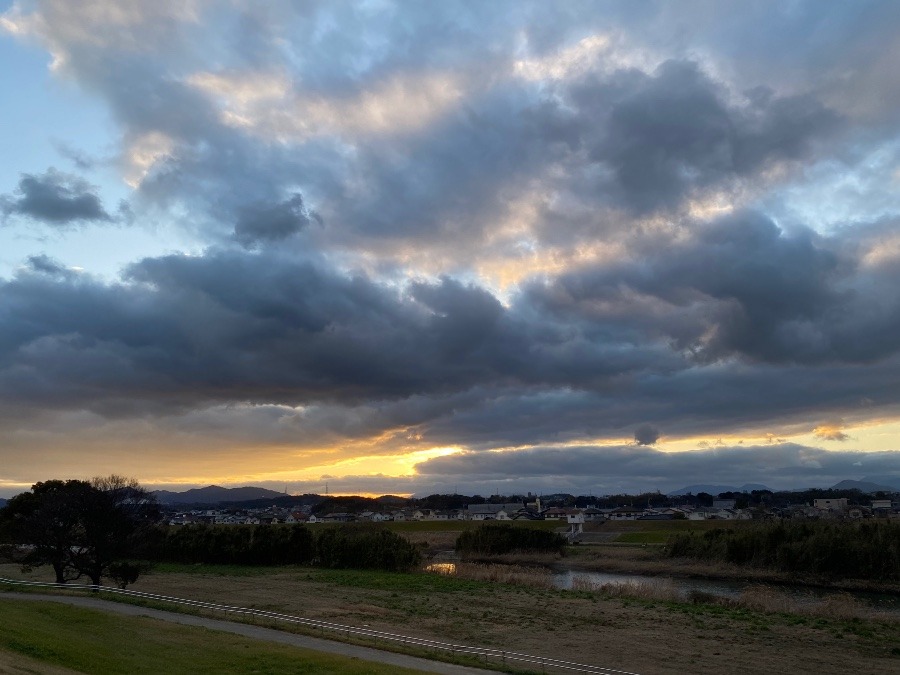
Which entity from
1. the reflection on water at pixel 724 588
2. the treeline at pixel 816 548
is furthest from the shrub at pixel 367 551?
→ the treeline at pixel 816 548

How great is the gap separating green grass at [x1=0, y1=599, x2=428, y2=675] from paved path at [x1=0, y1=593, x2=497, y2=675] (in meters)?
1.25

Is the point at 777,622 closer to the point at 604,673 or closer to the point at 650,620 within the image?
the point at 650,620

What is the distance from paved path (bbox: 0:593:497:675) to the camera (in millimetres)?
21156

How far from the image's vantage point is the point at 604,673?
66.9 ft

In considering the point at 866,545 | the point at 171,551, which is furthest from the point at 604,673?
the point at 171,551

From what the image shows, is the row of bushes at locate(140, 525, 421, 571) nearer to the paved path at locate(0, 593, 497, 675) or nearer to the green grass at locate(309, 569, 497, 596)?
the green grass at locate(309, 569, 497, 596)

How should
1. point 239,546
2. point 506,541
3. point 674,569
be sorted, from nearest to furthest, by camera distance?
1. point 674,569
2. point 239,546
3. point 506,541

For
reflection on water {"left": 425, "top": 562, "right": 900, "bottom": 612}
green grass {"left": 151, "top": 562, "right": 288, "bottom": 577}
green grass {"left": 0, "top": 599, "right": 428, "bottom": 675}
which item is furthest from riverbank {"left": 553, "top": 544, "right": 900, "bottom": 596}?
green grass {"left": 0, "top": 599, "right": 428, "bottom": 675}

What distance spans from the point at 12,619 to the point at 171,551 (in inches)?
2315

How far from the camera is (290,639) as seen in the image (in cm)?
2506

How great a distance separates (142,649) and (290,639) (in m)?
5.62

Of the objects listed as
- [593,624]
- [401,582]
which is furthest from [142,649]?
[401,582]

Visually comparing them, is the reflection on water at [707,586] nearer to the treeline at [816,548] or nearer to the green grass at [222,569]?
the treeline at [816,548]

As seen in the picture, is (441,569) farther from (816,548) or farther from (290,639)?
(290,639)
